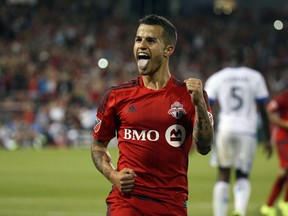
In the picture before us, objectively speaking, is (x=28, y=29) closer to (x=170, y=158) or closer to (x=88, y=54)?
(x=88, y=54)

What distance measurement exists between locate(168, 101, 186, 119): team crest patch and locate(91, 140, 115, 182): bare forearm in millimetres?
585

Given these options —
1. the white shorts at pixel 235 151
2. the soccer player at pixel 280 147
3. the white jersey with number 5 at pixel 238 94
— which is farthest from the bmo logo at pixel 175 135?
the soccer player at pixel 280 147

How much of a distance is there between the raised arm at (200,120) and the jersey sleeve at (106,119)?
24.5 inches

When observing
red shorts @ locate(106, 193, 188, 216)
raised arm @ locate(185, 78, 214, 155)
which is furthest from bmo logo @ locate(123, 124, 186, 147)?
red shorts @ locate(106, 193, 188, 216)

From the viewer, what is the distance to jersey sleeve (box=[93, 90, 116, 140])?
5.96m

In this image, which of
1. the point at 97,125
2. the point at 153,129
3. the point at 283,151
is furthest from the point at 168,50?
the point at 283,151

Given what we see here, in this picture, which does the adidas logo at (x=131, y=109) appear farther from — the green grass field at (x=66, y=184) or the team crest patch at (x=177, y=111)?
A: the green grass field at (x=66, y=184)

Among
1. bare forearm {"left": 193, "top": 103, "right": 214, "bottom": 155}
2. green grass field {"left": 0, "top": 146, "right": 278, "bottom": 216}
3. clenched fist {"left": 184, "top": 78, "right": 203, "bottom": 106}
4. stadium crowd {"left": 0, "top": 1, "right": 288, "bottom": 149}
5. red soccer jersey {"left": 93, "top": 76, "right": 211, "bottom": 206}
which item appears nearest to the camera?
clenched fist {"left": 184, "top": 78, "right": 203, "bottom": 106}

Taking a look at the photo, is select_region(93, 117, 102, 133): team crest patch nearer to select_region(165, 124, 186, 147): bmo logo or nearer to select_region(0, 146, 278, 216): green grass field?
select_region(165, 124, 186, 147): bmo logo

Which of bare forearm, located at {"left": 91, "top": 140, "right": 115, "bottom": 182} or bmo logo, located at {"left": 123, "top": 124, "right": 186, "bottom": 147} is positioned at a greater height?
bmo logo, located at {"left": 123, "top": 124, "right": 186, "bottom": 147}

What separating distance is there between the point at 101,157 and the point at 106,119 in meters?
0.29

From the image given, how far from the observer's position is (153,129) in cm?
583

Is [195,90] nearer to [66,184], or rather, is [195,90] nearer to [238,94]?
[238,94]

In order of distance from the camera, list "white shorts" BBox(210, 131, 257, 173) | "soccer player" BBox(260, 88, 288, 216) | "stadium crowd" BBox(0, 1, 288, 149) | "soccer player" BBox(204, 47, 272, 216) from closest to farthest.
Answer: "soccer player" BBox(204, 47, 272, 216), "white shorts" BBox(210, 131, 257, 173), "soccer player" BBox(260, 88, 288, 216), "stadium crowd" BBox(0, 1, 288, 149)
